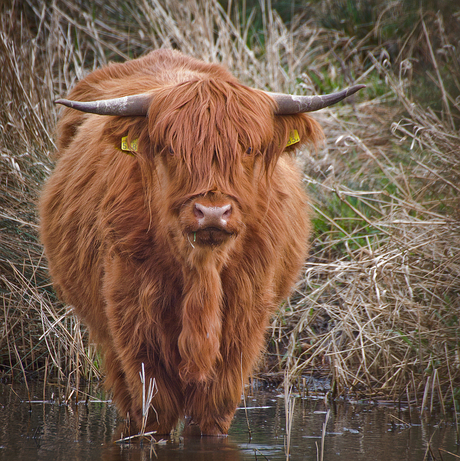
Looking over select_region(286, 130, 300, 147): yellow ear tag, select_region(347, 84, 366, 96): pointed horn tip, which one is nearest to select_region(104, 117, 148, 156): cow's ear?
select_region(286, 130, 300, 147): yellow ear tag

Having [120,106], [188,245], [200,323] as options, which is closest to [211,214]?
[188,245]

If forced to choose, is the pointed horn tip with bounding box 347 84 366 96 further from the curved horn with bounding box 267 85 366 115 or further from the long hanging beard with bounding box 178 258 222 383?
the long hanging beard with bounding box 178 258 222 383

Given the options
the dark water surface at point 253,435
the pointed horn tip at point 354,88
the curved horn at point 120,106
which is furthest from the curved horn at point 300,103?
the dark water surface at point 253,435

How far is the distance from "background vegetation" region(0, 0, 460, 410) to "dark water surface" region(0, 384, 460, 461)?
0.84ft

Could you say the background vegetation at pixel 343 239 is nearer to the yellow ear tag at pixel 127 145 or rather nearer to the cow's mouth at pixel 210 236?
the cow's mouth at pixel 210 236

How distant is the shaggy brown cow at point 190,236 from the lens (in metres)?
3.13

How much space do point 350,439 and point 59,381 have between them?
1.97 metres

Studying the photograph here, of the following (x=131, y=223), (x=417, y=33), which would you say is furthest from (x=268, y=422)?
(x=417, y=33)

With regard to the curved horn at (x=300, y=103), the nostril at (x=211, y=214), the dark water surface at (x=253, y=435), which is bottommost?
the dark water surface at (x=253, y=435)

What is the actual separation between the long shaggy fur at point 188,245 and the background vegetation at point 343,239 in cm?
91

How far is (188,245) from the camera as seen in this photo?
10.3ft

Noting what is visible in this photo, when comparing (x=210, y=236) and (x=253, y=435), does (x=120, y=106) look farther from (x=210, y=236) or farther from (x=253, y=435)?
(x=253, y=435)

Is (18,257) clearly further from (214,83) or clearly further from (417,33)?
(417,33)

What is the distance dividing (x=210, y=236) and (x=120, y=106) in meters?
0.80
